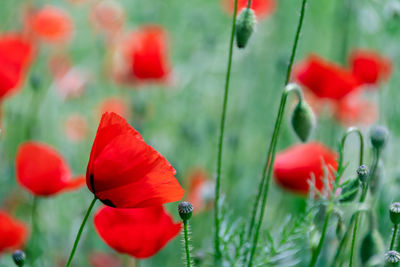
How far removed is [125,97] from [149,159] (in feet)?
6.71

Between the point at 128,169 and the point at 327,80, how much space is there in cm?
101

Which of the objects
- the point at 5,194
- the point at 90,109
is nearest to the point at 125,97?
the point at 90,109

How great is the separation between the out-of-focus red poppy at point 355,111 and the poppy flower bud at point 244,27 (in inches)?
50.4

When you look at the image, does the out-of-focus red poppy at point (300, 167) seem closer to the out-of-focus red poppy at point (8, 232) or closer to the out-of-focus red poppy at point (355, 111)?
the out-of-focus red poppy at point (8, 232)

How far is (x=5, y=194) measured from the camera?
2.07 meters

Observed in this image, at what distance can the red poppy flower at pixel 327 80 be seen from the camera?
67.7 inches

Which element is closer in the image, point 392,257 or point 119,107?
point 392,257

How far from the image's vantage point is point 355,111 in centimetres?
254

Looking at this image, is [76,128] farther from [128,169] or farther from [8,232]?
[128,169]

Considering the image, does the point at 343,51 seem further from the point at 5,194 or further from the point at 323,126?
the point at 5,194

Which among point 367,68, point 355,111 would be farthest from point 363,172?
point 355,111

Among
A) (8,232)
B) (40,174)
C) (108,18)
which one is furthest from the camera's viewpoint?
(108,18)

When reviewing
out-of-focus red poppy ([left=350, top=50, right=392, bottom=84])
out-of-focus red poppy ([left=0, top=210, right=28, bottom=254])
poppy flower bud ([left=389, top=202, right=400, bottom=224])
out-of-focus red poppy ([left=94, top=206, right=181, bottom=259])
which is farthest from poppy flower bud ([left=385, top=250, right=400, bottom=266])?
out-of-focus red poppy ([left=350, top=50, right=392, bottom=84])

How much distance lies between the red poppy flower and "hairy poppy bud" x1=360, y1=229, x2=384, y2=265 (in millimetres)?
762
